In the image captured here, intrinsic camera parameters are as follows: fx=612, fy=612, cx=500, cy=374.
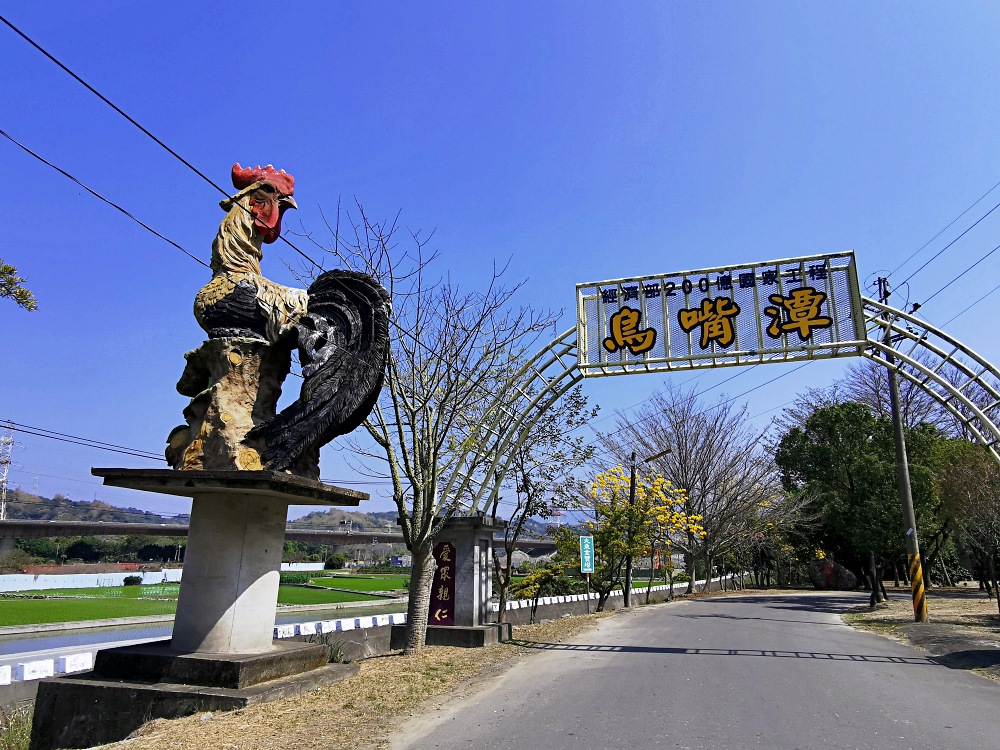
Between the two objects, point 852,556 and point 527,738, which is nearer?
point 527,738

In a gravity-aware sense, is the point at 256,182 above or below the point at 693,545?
above

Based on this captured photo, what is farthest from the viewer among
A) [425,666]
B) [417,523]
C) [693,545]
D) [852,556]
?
[852,556]

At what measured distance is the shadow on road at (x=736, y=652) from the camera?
1042cm

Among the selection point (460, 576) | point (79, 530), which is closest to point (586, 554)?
point (460, 576)

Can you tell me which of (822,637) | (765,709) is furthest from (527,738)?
(822,637)

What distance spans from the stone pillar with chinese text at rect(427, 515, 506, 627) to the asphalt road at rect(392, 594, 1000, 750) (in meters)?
1.81

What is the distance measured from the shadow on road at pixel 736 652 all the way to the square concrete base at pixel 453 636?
872 millimetres

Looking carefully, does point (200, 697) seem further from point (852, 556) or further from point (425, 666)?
point (852, 556)

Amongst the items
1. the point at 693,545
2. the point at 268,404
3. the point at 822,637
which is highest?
the point at 268,404

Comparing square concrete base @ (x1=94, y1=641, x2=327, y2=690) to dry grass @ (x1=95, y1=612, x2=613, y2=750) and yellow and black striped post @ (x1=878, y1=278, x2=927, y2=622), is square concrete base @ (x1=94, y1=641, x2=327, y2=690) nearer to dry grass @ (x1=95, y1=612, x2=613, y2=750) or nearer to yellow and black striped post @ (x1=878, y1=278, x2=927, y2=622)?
dry grass @ (x1=95, y1=612, x2=613, y2=750)

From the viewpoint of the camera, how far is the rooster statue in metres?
7.20

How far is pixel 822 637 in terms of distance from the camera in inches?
527

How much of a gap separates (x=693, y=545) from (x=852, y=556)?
1224cm

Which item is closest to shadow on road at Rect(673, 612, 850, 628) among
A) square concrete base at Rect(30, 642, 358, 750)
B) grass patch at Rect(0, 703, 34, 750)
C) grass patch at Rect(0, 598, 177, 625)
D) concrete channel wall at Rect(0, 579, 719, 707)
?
concrete channel wall at Rect(0, 579, 719, 707)
